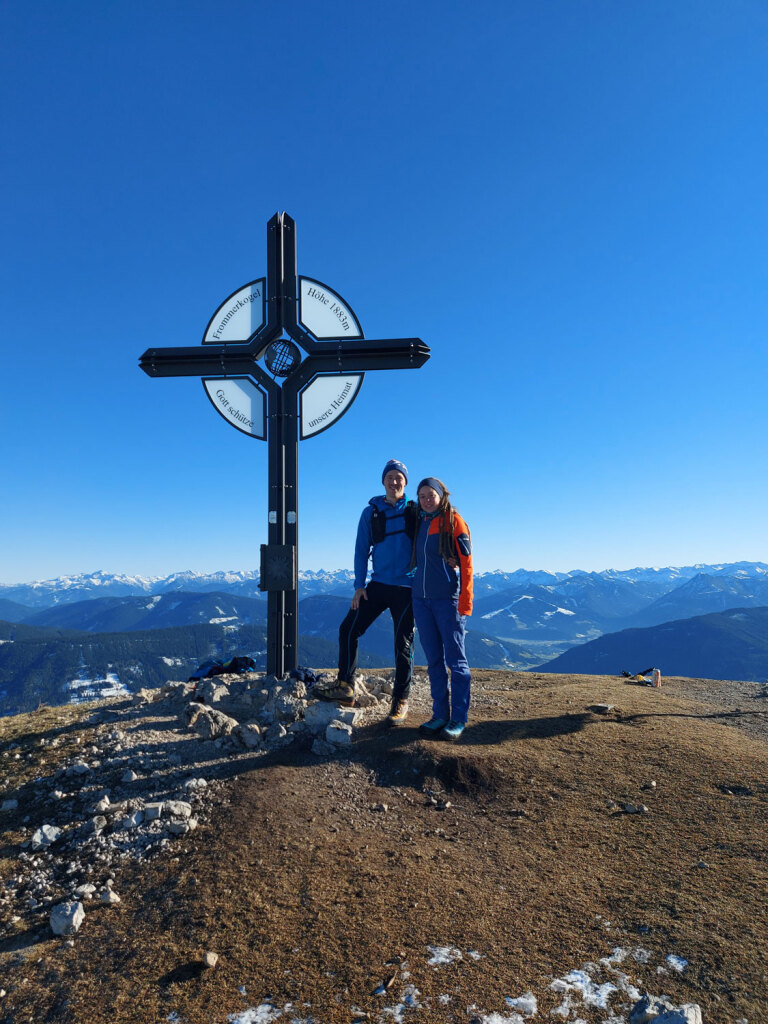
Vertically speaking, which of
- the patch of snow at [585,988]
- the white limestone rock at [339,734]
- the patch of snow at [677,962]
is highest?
the white limestone rock at [339,734]

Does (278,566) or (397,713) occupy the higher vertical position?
(278,566)

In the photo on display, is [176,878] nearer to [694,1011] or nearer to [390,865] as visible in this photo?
[390,865]

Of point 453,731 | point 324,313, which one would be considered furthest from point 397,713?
point 324,313

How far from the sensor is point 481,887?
397 centimetres

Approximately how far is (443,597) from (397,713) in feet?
6.06

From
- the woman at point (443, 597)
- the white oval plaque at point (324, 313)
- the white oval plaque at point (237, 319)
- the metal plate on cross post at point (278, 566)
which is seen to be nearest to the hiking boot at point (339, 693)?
the woman at point (443, 597)

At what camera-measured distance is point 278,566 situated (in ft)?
28.4

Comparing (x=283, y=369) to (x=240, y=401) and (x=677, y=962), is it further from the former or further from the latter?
(x=677, y=962)

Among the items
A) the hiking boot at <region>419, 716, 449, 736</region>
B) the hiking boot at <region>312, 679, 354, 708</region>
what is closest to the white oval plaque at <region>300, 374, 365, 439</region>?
the hiking boot at <region>312, 679, 354, 708</region>

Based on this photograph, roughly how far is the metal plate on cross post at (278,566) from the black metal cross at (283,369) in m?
0.03

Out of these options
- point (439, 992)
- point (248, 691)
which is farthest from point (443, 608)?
point (439, 992)

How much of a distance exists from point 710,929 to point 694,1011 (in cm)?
82

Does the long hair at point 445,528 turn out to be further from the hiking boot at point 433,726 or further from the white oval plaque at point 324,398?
the white oval plaque at point 324,398

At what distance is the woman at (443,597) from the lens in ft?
21.5
